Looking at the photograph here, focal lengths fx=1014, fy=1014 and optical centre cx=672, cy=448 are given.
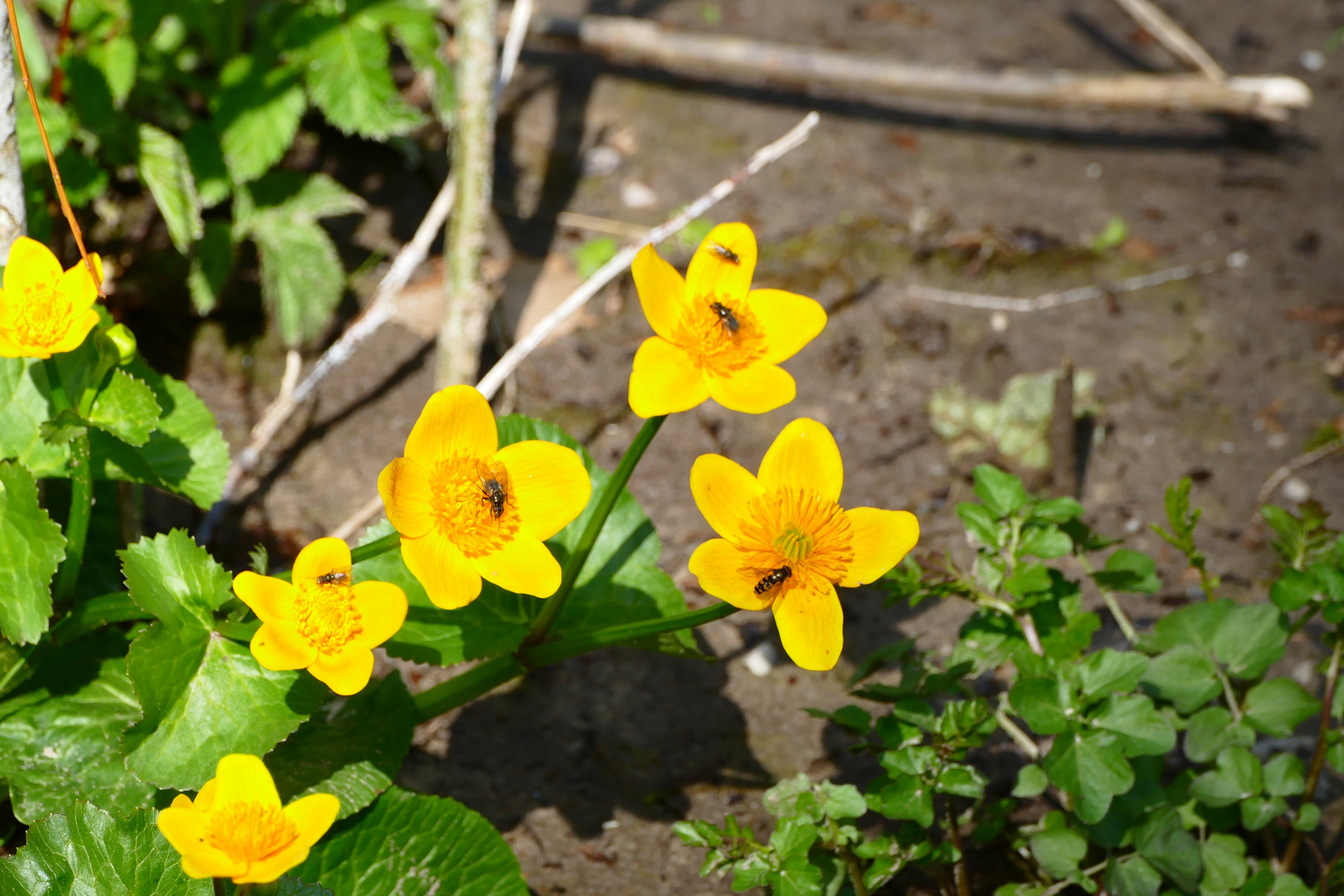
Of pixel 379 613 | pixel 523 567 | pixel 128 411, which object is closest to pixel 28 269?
pixel 128 411

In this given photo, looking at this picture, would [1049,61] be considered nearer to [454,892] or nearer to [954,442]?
[954,442]

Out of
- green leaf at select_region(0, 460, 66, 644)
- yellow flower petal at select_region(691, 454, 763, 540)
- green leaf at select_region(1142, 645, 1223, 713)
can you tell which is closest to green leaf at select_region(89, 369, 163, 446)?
green leaf at select_region(0, 460, 66, 644)

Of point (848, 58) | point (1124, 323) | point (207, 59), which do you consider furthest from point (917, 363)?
point (207, 59)

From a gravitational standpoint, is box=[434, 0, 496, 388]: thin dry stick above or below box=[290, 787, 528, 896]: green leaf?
above

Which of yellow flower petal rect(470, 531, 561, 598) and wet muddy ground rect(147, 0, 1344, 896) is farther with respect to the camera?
wet muddy ground rect(147, 0, 1344, 896)

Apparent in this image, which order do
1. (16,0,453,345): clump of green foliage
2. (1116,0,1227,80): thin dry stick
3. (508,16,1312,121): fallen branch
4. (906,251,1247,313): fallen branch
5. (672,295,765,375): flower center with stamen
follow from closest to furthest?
1. (672,295,765,375): flower center with stamen
2. (16,0,453,345): clump of green foliage
3. (906,251,1247,313): fallen branch
4. (508,16,1312,121): fallen branch
5. (1116,0,1227,80): thin dry stick

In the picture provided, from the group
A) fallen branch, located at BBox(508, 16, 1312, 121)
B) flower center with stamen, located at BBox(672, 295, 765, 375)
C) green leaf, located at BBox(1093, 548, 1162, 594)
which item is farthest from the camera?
fallen branch, located at BBox(508, 16, 1312, 121)

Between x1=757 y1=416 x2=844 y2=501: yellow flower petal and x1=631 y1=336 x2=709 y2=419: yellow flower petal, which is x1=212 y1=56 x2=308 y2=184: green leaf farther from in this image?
x1=757 y1=416 x2=844 y2=501: yellow flower petal
